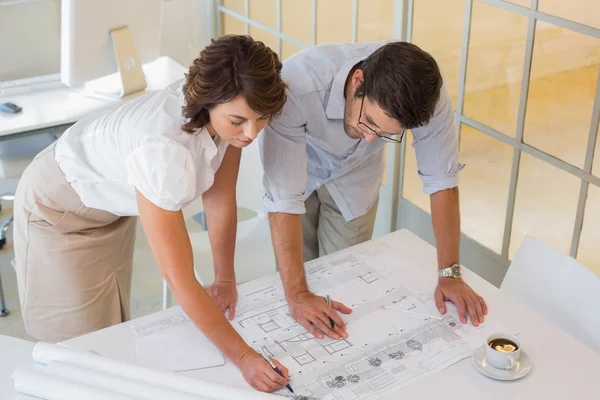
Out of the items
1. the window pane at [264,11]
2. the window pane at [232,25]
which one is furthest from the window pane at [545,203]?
the window pane at [232,25]

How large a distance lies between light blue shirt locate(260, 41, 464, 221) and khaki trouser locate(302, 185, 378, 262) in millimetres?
278

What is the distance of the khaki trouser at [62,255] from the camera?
1890 mm

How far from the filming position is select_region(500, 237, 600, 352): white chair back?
1825 millimetres

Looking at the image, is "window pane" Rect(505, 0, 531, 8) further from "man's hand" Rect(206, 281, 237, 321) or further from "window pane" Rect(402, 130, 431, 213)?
"man's hand" Rect(206, 281, 237, 321)

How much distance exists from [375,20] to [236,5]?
3.88ft

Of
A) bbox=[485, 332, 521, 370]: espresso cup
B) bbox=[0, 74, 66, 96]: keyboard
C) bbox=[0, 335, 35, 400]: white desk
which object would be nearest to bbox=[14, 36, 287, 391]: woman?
bbox=[0, 335, 35, 400]: white desk

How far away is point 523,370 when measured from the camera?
1.56m

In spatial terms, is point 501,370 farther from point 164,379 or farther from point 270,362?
point 164,379

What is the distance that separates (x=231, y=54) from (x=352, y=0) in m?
1.57

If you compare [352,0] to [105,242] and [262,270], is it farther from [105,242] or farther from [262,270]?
[105,242]

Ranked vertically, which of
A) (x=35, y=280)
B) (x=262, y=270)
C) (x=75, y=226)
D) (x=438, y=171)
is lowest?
(x=262, y=270)

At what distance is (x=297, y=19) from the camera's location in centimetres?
331

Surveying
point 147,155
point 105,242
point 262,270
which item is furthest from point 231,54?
point 262,270

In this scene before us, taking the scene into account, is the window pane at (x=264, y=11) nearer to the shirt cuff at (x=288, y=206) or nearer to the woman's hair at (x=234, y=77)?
the shirt cuff at (x=288, y=206)
